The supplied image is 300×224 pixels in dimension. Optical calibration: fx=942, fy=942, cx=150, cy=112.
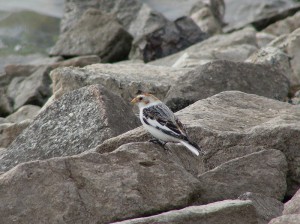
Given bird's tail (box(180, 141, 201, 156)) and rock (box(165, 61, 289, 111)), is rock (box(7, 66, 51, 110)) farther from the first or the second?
bird's tail (box(180, 141, 201, 156))

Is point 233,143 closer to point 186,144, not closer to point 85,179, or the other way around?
point 186,144

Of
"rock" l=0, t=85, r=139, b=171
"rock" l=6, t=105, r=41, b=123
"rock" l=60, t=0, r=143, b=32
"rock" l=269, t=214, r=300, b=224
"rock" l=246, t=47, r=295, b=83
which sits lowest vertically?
"rock" l=60, t=0, r=143, b=32

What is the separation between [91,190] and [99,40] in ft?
43.4

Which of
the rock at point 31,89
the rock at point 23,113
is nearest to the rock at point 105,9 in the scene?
the rock at point 31,89

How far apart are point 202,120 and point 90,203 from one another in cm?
228

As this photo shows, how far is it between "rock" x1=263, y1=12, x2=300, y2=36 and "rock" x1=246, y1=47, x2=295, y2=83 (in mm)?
7030

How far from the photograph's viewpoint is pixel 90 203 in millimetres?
7562

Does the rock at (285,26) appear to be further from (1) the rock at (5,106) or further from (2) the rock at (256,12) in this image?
(1) the rock at (5,106)

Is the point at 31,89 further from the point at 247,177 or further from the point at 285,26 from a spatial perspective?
the point at 247,177

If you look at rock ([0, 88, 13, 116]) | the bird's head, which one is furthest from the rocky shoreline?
rock ([0, 88, 13, 116])

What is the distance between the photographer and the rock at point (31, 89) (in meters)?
17.5

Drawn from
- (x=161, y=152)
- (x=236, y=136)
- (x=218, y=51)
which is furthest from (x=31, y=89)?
(x=161, y=152)

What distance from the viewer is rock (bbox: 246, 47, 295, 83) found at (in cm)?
1439

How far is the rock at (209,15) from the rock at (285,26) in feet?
4.80
